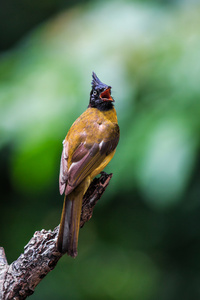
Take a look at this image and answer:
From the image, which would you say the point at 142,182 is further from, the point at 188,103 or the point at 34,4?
the point at 34,4

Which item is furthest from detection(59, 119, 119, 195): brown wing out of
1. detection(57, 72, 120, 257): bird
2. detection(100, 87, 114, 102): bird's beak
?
detection(100, 87, 114, 102): bird's beak

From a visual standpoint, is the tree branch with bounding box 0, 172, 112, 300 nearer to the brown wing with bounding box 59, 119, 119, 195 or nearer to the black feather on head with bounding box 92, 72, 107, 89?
the brown wing with bounding box 59, 119, 119, 195

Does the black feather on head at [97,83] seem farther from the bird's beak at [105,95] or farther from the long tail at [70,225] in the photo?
the long tail at [70,225]

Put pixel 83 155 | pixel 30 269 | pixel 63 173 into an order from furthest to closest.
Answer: pixel 83 155, pixel 63 173, pixel 30 269

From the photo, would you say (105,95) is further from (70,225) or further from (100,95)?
(70,225)

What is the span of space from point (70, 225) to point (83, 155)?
1.34 ft

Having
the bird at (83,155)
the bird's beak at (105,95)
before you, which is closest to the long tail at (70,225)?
the bird at (83,155)

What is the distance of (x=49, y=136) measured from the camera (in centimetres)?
288

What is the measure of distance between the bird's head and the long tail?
607mm

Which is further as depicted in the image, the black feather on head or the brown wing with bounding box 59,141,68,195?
the black feather on head

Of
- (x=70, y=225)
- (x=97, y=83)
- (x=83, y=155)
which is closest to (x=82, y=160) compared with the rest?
(x=83, y=155)

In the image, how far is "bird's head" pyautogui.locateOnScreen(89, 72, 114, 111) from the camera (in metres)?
2.43

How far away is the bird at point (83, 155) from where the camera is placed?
1.92 meters

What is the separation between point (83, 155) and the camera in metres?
2.21
